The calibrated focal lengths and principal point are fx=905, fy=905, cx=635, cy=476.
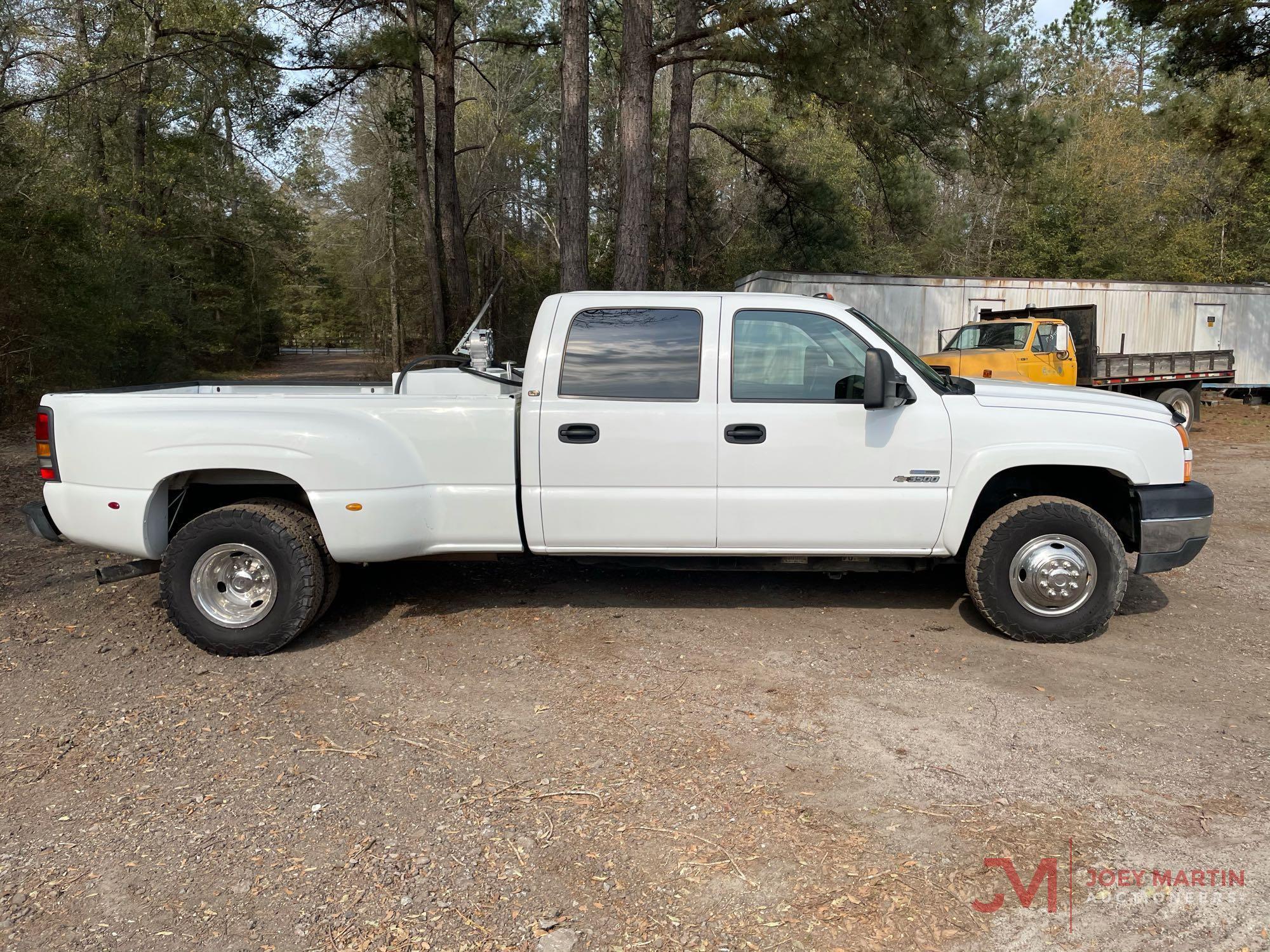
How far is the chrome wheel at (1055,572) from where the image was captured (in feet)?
16.2

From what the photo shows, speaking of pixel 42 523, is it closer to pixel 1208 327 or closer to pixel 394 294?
pixel 1208 327

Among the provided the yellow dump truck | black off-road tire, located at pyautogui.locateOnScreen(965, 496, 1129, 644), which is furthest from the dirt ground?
the yellow dump truck

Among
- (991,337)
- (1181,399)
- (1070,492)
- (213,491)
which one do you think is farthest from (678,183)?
(213,491)

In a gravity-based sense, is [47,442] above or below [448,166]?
below

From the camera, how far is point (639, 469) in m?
4.89

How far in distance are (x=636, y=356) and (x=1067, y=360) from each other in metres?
11.4

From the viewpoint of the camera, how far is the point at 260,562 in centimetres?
487

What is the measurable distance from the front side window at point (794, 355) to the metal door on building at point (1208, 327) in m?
20.4

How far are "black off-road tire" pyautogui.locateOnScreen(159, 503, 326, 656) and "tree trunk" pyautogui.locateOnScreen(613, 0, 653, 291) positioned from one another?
24.3ft

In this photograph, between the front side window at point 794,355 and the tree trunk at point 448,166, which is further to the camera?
the tree trunk at point 448,166

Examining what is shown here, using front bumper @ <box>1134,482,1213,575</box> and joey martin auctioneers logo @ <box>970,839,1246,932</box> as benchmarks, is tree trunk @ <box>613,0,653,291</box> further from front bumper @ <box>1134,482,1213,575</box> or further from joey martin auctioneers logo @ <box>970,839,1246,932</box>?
joey martin auctioneers logo @ <box>970,839,1246,932</box>

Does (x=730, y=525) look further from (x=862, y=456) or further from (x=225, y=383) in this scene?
(x=225, y=383)

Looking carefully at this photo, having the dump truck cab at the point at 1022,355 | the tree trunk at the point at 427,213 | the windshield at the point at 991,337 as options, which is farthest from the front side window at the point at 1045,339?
the tree trunk at the point at 427,213

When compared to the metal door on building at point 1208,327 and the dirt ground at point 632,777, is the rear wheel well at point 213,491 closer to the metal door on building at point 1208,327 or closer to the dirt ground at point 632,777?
the dirt ground at point 632,777
